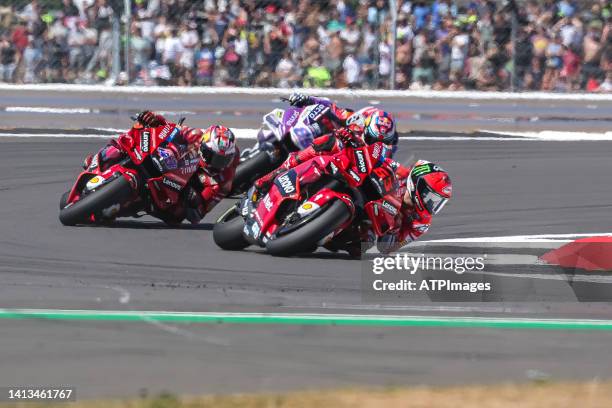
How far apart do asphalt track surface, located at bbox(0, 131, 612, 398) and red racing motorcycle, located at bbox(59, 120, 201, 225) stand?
18 centimetres

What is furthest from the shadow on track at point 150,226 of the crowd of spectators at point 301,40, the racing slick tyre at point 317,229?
the crowd of spectators at point 301,40

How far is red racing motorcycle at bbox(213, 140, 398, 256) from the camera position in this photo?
29.9 ft

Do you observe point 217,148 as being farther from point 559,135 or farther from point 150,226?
point 559,135

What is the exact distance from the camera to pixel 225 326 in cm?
716

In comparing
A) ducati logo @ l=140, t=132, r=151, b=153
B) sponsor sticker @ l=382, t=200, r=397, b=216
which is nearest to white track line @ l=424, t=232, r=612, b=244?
sponsor sticker @ l=382, t=200, r=397, b=216

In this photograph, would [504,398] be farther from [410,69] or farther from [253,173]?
[410,69]

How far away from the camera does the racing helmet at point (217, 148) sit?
11.0 meters

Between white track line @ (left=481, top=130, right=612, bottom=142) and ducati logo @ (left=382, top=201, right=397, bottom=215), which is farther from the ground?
ducati logo @ (left=382, top=201, right=397, bottom=215)

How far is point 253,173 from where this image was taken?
→ 482 inches

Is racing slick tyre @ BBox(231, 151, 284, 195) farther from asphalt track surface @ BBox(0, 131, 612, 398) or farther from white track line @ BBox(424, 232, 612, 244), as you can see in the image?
white track line @ BBox(424, 232, 612, 244)

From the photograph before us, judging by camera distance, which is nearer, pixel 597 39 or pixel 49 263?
pixel 49 263

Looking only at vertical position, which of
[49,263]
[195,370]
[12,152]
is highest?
[195,370]

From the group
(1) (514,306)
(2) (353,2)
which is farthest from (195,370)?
(2) (353,2)

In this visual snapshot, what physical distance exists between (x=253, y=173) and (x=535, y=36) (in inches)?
251
